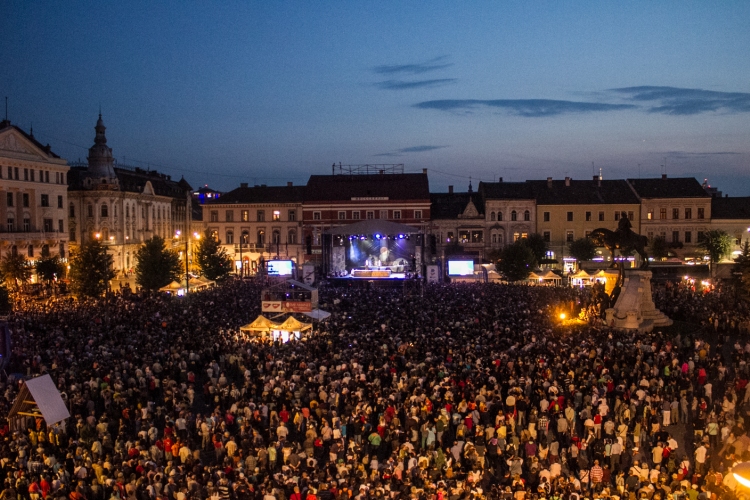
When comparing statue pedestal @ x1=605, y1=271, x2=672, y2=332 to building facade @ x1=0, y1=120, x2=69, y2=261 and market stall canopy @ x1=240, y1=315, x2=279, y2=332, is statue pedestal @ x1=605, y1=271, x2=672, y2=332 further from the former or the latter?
building facade @ x1=0, y1=120, x2=69, y2=261

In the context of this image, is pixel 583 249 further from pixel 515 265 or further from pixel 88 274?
pixel 88 274

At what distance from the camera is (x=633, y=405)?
1639 cm

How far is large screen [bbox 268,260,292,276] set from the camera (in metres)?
50.9

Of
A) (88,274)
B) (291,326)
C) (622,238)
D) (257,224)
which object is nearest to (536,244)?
(257,224)

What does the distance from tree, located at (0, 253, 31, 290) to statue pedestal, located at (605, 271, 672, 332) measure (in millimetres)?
36353

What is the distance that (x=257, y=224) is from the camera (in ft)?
239

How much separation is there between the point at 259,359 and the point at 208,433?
630 cm

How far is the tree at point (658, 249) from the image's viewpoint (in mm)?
63719

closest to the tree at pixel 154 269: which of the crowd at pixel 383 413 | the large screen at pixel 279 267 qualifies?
the large screen at pixel 279 267

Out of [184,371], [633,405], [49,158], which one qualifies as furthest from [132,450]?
[49,158]

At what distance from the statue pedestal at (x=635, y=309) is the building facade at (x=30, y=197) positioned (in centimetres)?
4251

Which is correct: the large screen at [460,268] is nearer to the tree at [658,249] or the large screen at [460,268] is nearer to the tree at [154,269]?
the tree at [154,269]

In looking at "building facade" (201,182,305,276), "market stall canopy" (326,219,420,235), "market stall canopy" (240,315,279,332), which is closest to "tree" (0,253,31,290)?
"market stall canopy" (326,219,420,235)

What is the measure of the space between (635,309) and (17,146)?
151 feet
